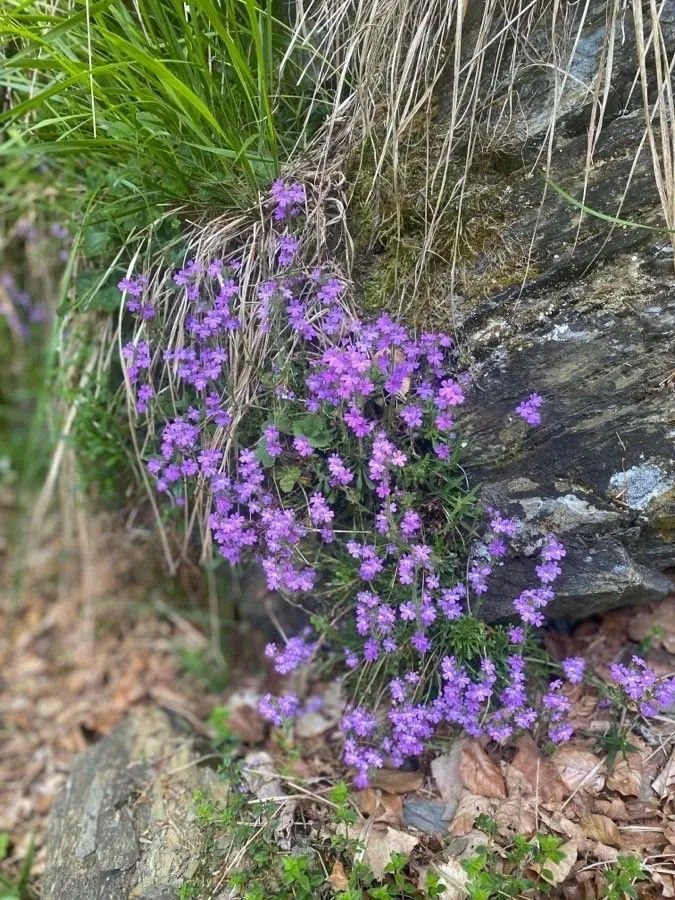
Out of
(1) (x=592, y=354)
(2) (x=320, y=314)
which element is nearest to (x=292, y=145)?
(2) (x=320, y=314)

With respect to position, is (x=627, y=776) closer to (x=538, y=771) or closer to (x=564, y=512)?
(x=538, y=771)

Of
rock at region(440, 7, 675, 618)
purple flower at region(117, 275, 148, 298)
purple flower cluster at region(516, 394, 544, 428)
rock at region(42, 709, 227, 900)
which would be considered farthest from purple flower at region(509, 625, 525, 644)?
purple flower at region(117, 275, 148, 298)

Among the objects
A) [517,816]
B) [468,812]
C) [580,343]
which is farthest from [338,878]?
[580,343]

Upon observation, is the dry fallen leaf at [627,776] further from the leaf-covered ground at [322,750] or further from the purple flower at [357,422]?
the purple flower at [357,422]

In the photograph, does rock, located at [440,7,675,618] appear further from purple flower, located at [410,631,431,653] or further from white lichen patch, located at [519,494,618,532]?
purple flower, located at [410,631,431,653]

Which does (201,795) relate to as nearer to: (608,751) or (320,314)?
(608,751)

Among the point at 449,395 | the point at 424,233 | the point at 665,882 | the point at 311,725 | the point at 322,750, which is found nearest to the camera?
the point at 665,882
